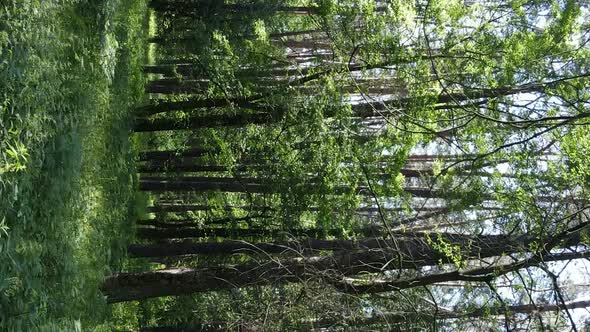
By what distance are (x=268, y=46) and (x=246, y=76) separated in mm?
710

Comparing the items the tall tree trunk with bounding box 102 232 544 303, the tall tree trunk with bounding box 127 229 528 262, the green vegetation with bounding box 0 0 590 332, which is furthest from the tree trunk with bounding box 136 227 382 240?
the tall tree trunk with bounding box 102 232 544 303

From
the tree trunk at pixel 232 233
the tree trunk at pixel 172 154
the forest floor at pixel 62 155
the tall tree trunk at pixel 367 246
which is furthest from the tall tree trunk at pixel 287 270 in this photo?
the tree trunk at pixel 172 154

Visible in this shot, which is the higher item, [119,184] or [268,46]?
[268,46]

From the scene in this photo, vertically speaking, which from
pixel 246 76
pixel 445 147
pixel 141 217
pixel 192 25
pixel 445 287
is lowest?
pixel 445 287

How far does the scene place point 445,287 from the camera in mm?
11586

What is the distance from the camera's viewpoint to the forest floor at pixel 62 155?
565cm

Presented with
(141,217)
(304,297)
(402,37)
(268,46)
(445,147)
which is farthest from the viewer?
(141,217)

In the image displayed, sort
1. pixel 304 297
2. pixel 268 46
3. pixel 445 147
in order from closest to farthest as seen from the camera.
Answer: pixel 304 297, pixel 268 46, pixel 445 147

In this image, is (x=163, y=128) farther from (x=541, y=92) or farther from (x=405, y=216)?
(x=541, y=92)

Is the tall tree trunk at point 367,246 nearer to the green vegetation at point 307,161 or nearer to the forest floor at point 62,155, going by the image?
the green vegetation at point 307,161

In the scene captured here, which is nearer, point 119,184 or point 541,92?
point 541,92

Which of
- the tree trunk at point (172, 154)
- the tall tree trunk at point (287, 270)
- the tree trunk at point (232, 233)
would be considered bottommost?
the tall tree trunk at point (287, 270)

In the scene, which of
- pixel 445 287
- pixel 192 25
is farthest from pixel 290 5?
pixel 445 287

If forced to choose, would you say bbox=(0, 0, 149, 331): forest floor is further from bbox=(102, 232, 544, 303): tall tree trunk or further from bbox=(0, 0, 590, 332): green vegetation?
bbox=(102, 232, 544, 303): tall tree trunk
